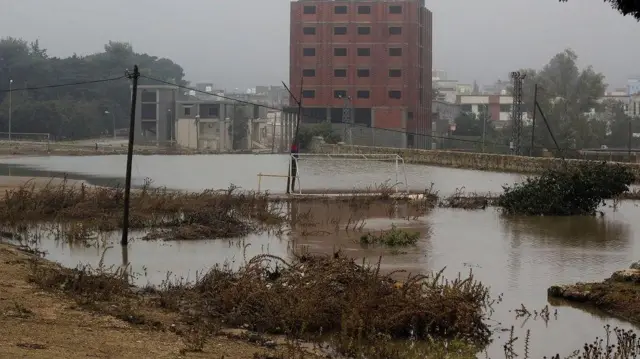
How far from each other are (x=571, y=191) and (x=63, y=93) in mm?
103760

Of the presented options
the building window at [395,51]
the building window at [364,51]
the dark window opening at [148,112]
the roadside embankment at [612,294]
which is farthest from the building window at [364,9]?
the roadside embankment at [612,294]

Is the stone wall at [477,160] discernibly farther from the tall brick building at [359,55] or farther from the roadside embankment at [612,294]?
the roadside embankment at [612,294]

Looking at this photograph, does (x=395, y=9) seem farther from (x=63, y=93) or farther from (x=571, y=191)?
(x=571, y=191)

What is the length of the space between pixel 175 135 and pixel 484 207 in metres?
88.0

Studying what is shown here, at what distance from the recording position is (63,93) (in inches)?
4769

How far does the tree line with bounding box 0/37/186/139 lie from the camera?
106 metres

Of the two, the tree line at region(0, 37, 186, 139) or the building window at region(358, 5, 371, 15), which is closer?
the building window at region(358, 5, 371, 15)

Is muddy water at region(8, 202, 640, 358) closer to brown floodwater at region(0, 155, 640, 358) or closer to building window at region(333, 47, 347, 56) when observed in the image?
brown floodwater at region(0, 155, 640, 358)

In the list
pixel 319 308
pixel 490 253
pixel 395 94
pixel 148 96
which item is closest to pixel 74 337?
pixel 319 308

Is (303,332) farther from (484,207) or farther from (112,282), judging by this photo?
(484,207)

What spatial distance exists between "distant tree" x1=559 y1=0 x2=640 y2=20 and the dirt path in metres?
5.16

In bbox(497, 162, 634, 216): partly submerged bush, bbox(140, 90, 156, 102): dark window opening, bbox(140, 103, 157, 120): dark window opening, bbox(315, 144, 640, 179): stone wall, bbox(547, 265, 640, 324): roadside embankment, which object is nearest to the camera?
bbox(547, 265, 640, 324): roadside embankment

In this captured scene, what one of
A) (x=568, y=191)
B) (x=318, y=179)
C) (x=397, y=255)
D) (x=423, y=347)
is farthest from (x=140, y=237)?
(x=318, y=179)

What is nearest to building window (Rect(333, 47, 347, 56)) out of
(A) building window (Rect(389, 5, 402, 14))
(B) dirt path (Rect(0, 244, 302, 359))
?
(A) building window (Rect(389, 5, 402, 14))
